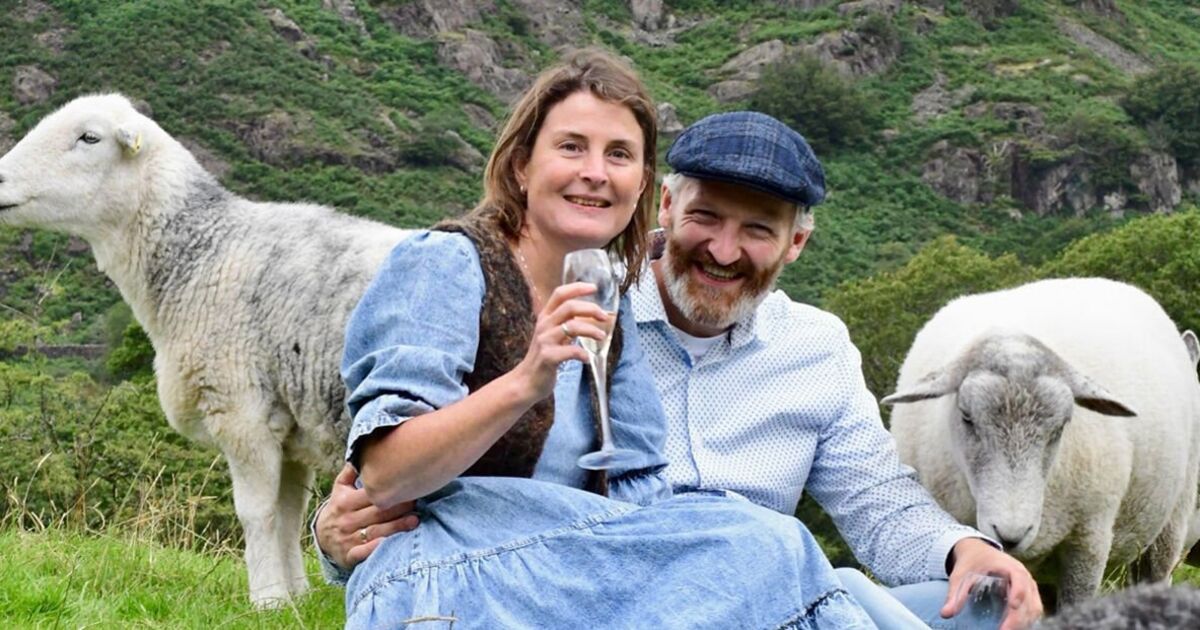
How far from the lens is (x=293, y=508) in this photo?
7.54 m

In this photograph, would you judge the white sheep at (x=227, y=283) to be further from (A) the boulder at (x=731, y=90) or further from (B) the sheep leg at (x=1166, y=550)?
(A) the boulder at (x=731, y=90)

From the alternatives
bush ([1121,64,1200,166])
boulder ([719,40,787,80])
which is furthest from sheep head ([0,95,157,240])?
boulder ([719,40,787,80])

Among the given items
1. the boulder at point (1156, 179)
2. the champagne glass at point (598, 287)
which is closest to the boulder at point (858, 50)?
the boulder at point (1156, 179)

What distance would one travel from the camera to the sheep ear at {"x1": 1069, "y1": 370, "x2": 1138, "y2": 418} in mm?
5852

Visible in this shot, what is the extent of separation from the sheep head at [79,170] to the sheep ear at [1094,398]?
15.4ft

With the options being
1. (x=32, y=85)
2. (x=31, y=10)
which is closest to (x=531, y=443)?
(x=32, y=85)

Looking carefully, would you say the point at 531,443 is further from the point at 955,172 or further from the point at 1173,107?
the point at 1173,107

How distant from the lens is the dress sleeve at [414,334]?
280cm

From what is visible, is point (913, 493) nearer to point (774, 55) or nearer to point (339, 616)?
point (339, 616)

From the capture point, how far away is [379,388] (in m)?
2.84

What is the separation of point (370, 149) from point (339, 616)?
77.4 m

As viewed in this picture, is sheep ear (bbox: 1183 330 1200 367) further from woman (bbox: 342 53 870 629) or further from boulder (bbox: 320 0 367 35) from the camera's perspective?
boulder (bbox: 320 0 367 35)

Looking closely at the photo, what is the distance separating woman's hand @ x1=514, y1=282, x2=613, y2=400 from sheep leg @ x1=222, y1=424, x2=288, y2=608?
470cm

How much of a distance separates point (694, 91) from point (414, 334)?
103858 millimetres
